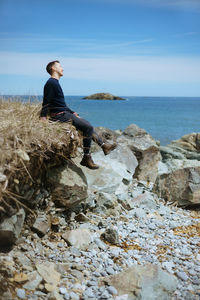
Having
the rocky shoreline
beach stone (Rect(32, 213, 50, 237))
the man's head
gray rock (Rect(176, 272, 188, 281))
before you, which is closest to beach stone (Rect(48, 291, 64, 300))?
the rocky shoreline

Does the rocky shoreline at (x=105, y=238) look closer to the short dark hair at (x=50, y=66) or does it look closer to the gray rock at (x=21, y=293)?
the gray rock at (x=21, y=293)

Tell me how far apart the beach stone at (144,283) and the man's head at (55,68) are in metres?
4.65

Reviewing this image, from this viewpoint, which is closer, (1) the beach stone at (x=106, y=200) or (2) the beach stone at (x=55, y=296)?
(2) the beach stone at (x=55, y=296)

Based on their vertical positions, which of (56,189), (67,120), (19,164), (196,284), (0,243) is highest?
(67,120)

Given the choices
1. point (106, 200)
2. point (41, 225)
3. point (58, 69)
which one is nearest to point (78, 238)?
point (41, 225)

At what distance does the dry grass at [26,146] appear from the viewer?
525cm

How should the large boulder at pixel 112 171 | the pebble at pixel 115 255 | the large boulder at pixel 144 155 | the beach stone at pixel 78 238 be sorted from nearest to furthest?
the pebble at pixel 115 255
the beach stone at pixel 78 238
the large boulder at pixel 112 171
the large boulder at pixel 144 155

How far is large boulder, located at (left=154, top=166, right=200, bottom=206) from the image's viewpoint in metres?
9.53

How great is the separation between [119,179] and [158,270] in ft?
12.9

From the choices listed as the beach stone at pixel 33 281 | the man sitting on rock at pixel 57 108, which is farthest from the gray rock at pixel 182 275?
the man sitting on rock at pixel 57 108

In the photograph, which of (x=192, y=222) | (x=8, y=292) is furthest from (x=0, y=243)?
(x=192, y=222)

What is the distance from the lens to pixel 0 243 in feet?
17.6

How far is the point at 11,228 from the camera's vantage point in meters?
5.22

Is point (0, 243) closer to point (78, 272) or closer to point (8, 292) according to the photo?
point (8, 292)
